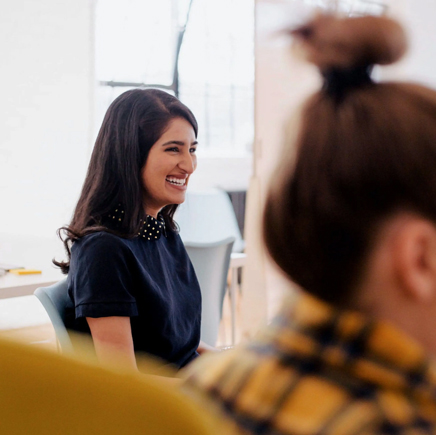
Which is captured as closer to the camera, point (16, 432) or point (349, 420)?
point (16, 432)

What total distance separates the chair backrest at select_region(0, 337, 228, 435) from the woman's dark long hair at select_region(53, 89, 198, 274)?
1.27m

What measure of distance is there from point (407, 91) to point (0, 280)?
1.80 metres

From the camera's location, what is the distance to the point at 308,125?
0.56m

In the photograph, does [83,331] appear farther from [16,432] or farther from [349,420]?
[16,432]

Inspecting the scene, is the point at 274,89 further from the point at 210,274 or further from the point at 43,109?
the point at 43,109

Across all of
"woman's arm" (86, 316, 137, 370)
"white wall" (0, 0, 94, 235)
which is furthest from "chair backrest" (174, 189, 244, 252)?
"woman's arm" (86, 316, 137, 370)

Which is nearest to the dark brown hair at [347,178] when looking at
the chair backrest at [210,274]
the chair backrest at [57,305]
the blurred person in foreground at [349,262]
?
the blurred person in foreground at [349,262]

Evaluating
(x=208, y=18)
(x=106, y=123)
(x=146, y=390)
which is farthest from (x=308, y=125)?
(x=208, y=18)

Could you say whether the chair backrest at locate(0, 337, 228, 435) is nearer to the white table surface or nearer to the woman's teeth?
the woman's teeth

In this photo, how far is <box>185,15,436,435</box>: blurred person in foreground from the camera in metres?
0.49

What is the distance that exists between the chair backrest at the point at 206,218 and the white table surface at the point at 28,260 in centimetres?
154

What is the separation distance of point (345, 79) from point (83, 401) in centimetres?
44

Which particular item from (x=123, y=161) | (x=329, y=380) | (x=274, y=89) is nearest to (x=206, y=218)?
(x=274, y=89)

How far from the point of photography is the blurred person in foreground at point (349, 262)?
1.61ft
